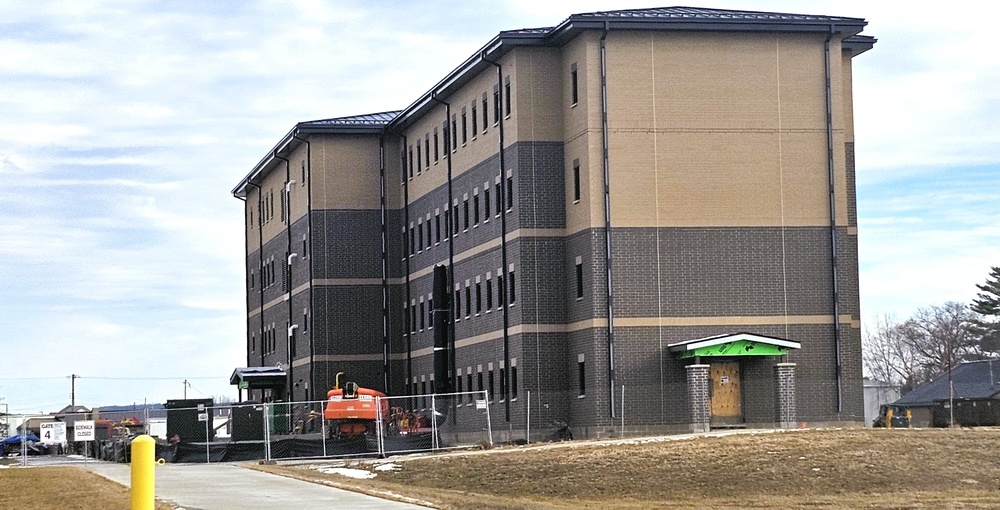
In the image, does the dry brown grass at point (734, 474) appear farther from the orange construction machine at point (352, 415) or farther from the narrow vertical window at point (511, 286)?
the orange construction machine at point (352, 415)

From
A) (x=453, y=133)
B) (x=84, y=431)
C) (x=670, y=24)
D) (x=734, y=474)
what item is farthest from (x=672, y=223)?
(x=84, y=431)

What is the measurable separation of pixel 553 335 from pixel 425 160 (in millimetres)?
17028

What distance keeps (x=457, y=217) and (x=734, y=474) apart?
31.3m

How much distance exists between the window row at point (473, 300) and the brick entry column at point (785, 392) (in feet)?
35.5

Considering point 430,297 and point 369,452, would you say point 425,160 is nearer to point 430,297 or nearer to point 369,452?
point 430,297

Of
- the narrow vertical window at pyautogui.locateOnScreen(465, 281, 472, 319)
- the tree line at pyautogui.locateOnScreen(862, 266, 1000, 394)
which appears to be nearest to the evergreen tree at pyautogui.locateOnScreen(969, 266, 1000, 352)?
the tree line at pyautogui.locateOnScreen(862, 266, 1000, 394)

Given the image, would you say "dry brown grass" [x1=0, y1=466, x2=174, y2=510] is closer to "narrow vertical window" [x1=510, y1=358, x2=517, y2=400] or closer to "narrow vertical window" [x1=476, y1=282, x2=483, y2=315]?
"narrow vertical window" [x1=510, y1=358, x2=517, y2=400]

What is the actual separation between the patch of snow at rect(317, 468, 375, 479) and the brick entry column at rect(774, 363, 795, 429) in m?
17.1

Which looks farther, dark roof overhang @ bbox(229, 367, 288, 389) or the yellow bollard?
dark roof overhang @ bbox(229, 367, 288, 389)

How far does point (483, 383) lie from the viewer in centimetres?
6400

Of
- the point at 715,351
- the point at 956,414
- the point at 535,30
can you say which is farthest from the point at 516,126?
the point at 956,414

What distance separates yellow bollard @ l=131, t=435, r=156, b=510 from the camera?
16578 mm

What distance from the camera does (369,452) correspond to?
50406 millimetres

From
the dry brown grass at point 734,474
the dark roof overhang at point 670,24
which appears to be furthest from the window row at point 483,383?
the dry brown grass at point 734,474
